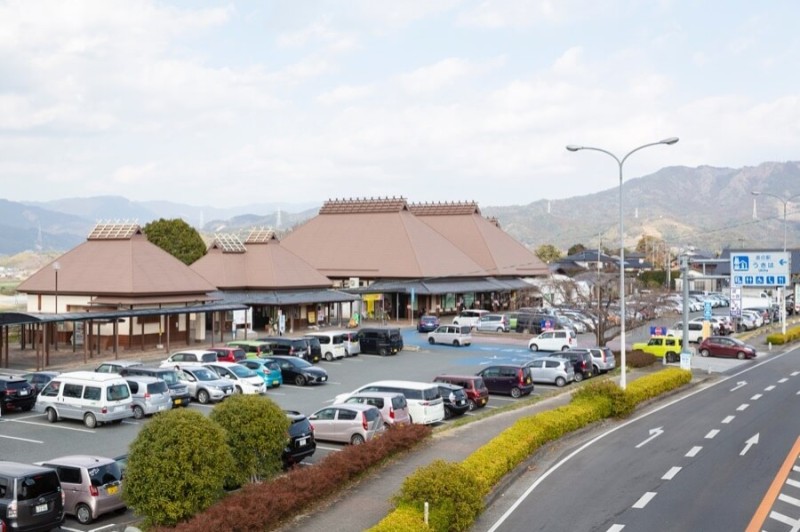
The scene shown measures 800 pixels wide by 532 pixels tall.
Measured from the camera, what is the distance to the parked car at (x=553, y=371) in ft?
124

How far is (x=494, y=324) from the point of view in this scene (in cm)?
6444

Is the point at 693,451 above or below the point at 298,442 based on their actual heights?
below

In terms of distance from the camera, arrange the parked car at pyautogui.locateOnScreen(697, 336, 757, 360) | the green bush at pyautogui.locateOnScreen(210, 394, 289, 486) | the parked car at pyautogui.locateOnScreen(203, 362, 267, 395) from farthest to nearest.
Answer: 1. the parked car at pyautogui.locateOnScreen(697, 336, 757, 360)
2. the parked car at pyautogui.locateOnScreen(203, 362, 267, 395)
3. the green bush at pyautogui.locateOnScreen(210, 394, 289, 486)

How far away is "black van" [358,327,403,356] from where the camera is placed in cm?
4903

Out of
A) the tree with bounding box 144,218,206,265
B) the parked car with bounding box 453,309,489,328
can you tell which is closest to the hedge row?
the parked car with bounding box 453,309,489,328

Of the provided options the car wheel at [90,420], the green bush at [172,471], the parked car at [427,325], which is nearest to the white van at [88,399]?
the car wheel at [90,420]

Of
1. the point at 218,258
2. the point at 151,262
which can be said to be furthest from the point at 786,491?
the point at 218,258

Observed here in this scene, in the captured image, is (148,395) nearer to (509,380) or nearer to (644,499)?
(509,380)

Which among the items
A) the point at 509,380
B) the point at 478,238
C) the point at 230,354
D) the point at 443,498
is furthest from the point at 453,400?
the point at 478,238

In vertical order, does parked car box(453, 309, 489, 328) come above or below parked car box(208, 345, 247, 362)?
below

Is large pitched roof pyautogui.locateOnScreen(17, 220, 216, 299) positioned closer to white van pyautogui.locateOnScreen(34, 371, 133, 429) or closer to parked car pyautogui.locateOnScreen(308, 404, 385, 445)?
white van pyautogui.locateOnScreen(34, 371, 133, 429)

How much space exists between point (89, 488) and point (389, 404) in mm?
10638

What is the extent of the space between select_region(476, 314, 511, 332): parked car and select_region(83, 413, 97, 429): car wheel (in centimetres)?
4148

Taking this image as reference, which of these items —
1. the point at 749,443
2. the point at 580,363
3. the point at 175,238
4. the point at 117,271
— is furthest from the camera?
the point at 175,238
